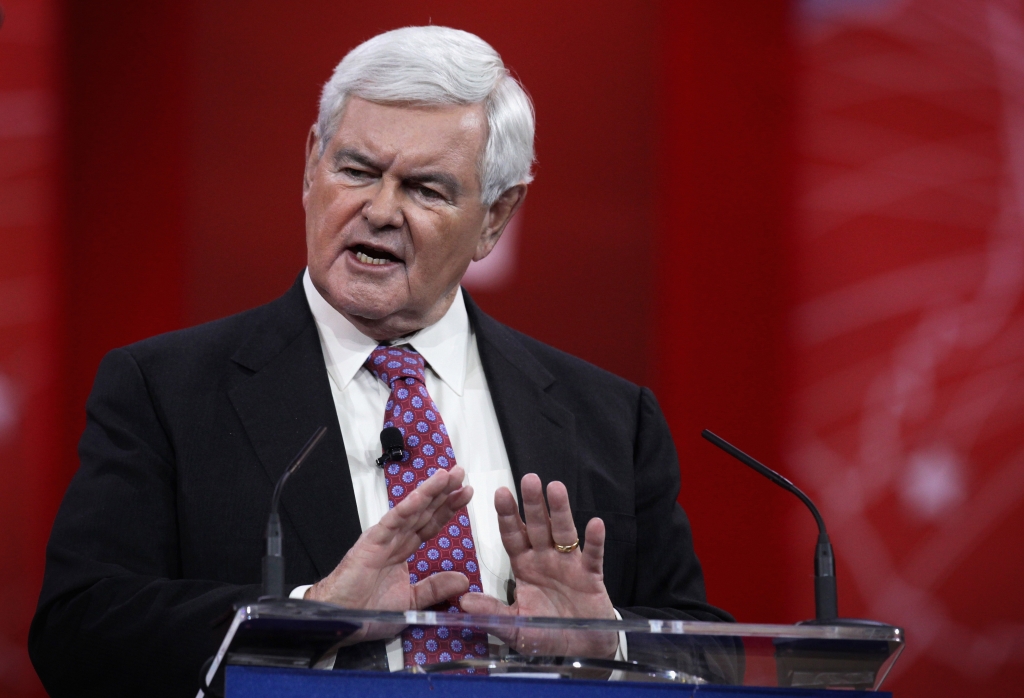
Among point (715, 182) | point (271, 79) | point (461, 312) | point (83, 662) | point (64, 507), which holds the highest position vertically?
point (271, 79)

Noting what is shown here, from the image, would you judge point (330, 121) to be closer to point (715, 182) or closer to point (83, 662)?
point (83, 662)

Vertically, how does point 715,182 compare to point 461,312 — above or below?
above

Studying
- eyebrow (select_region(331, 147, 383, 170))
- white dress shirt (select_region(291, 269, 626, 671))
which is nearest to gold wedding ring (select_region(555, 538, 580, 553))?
white dress shirt (select_region(291, 269, 626, 671))

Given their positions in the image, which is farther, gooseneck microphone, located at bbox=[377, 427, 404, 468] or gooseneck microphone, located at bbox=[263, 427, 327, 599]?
gooseneck microphone, located at bbox=[377, 427, 404, 468]

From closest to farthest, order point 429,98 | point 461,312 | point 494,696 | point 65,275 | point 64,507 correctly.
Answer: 1. point 494,696
2. point 64,507
3. point 429,98
4. point 461,312
5. point 65,275

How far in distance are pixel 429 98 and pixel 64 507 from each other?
2.86ft

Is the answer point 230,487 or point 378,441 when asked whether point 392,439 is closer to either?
point 378,441

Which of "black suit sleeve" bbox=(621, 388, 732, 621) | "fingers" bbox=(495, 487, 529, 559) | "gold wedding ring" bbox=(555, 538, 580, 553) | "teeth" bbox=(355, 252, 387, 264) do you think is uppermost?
"teeth" bbox=(355, 252, 387, 264)

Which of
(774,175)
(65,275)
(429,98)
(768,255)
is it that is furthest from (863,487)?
(65,275)

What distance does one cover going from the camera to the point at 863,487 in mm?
2789

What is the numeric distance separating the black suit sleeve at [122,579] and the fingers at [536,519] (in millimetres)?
361

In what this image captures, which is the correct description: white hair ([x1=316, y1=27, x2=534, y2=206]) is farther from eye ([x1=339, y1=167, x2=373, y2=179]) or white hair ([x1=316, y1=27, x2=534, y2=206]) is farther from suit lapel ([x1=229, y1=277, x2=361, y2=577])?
suit lapel ([x1=229, y1=277, x2=361, y2=577])

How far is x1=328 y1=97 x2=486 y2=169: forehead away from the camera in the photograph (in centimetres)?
194

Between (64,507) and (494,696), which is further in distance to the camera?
(64,507)
